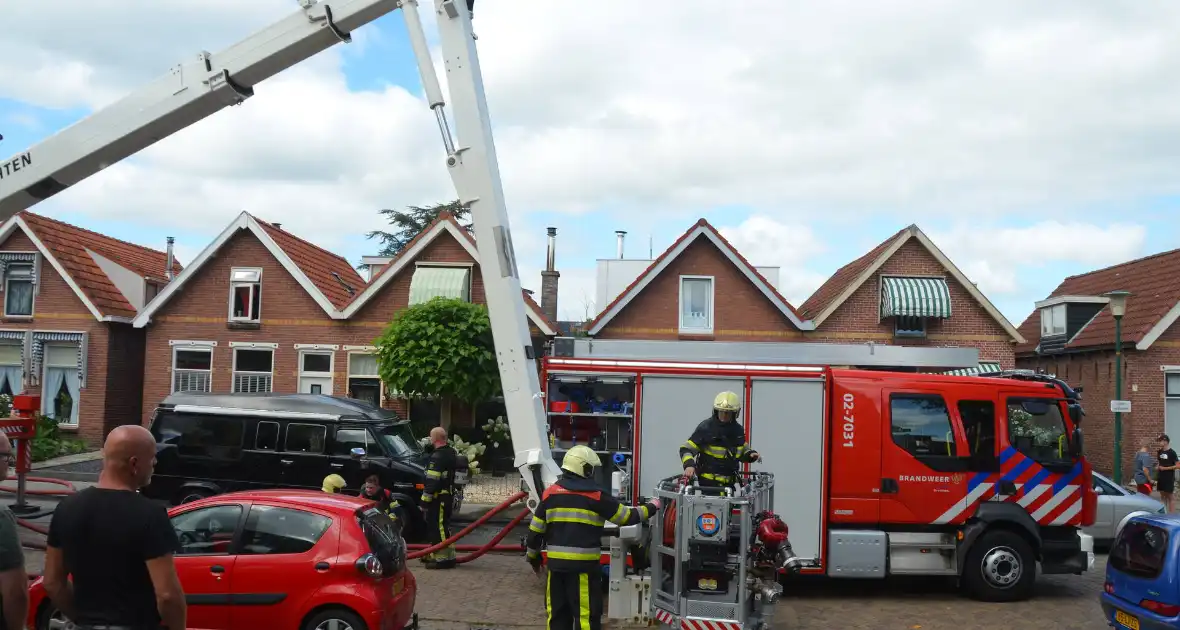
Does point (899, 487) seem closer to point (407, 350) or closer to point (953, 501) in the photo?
point (953, 501)

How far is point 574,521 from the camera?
6781mm

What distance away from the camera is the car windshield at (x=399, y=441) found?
14.0m

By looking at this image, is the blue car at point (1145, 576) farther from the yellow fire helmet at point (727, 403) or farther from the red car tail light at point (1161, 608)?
the yellow fire helmet at point (727, 403)

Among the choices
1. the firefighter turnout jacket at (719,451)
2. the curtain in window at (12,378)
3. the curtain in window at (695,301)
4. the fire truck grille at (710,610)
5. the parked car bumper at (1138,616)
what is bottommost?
the fire truck grille at (710,610)

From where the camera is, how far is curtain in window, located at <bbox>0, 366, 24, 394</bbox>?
2408cm

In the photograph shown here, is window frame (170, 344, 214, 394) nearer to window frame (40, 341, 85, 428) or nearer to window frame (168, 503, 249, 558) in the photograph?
window frame (40, 341, 85, 428)

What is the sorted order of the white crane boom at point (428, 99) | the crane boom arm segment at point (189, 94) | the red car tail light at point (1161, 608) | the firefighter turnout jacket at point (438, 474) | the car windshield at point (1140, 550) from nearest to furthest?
the red car tail light at point (1161, 608) → the car windshield at point (1140, 550) → the white crane boom at point (428, 99) → the crane boom arm segment at point (189, 94) → the firefighter turnout jacket at point (438, 474)

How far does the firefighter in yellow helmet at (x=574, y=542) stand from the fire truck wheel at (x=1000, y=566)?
530 centimetres

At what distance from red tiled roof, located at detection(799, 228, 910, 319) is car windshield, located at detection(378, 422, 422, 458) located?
42.0ft

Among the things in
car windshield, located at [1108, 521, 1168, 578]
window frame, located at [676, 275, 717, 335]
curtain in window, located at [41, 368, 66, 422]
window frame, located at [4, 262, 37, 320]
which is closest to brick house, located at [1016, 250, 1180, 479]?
window frame, located at [676, 275, 717, 335]

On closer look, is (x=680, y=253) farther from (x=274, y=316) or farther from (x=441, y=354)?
(x=274, y=316)

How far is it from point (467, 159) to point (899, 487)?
228 inches

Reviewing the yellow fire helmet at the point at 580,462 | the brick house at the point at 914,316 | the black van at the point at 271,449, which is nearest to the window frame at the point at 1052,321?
the brick house at the point at 914,316

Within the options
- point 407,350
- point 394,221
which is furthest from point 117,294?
point 394,221
